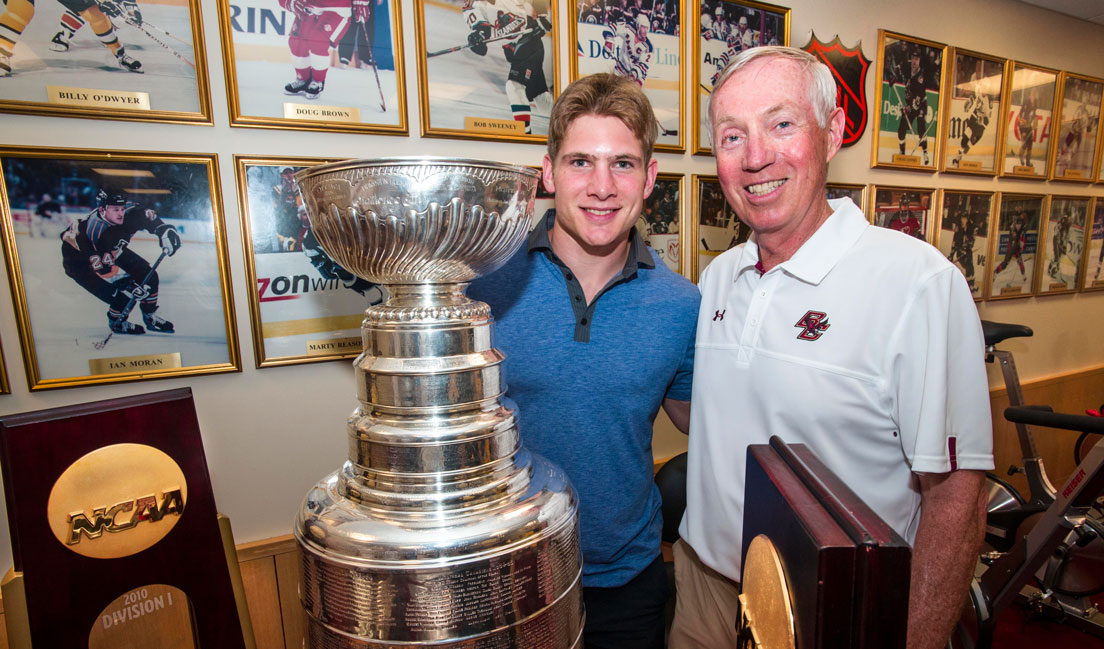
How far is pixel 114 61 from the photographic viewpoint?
1.25 meters

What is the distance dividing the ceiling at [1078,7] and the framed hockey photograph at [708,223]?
84.5 inches

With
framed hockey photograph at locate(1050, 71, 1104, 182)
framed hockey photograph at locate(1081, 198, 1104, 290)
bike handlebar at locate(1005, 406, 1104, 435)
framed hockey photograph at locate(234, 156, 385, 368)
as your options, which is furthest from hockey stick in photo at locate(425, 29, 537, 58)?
framed hockey photograph at locate(1081, 198, 1104, 290)

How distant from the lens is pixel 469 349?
462 millimetres

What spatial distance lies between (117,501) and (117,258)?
917 mm

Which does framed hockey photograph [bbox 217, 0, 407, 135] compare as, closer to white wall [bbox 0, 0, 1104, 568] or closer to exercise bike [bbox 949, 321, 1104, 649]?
white wall [bbox 0, 0, 1104, 568]

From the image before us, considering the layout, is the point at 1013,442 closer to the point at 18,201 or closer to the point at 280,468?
the point at 280,468

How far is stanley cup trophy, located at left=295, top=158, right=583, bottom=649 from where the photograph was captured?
40 cm

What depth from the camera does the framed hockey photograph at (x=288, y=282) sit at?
4.69ft

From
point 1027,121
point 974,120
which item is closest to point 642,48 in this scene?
point 974,120

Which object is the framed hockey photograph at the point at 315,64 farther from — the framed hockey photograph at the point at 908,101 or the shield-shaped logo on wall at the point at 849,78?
the framed hockey photograph at the point at 908,101

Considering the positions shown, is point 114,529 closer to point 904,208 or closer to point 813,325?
point 813,325

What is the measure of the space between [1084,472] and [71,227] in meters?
2.98

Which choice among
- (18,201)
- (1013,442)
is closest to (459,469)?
(18,201)

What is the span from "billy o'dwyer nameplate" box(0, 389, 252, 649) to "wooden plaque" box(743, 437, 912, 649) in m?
0.73
